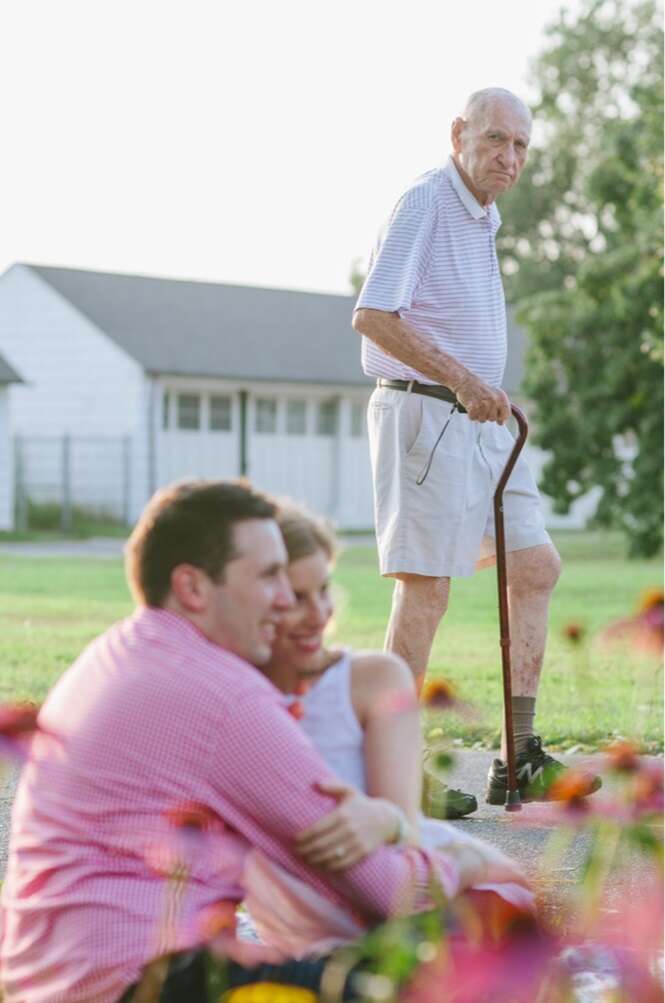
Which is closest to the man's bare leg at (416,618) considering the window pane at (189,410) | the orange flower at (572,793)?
the orange flower at (572,793)

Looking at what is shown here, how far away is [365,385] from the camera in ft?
133

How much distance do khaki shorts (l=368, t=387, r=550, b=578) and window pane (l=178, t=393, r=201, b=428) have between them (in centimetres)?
3388

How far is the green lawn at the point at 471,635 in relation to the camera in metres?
8.05

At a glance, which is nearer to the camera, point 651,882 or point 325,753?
point 325,753

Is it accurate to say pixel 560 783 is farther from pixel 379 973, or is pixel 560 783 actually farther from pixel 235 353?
pixel 235 353

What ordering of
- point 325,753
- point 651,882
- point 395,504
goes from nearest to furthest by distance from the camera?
point 325,753 → point 651,882 → point 395,504

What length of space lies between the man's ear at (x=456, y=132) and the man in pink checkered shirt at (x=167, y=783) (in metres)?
2.97

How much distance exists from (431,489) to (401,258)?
694 mm

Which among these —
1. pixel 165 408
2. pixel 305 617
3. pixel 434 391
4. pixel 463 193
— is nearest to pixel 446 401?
pixel 434 391

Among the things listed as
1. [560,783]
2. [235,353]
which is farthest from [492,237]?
[235,353]

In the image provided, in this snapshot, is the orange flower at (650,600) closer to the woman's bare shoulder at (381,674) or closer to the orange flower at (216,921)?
the woman's bare shoulder at (381,674)

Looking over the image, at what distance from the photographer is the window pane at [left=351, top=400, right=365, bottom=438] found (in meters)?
41.8

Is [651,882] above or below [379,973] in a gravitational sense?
below

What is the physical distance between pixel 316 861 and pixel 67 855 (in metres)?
0.37
